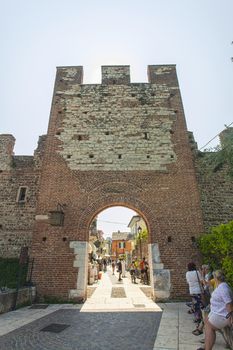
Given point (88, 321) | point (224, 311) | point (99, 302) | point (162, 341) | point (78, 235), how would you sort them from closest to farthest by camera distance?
point (224, 311), point (162, 341), point (88, 321), point (99, 302), point (78, 235)

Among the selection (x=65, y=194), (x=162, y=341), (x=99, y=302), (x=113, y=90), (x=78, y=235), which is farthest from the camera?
(x=113, y=90)

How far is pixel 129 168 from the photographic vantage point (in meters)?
10.3

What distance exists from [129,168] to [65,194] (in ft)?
9.83

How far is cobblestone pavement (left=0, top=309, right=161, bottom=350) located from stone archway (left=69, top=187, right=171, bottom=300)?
1905 millimetres

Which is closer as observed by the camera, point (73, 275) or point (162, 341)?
point (162, 341)

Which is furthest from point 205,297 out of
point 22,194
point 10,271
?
point 22,194

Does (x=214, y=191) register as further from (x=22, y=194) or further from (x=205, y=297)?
(x=22, y=194)

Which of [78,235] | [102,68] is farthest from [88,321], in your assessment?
[102,68]

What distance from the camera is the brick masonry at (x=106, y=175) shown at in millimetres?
8977

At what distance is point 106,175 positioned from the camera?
10.1 metres

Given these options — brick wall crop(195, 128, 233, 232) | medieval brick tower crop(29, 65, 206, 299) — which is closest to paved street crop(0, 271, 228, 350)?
medieval brick tower crop(29, 65, 206, 299)

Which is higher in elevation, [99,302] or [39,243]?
[39,243]

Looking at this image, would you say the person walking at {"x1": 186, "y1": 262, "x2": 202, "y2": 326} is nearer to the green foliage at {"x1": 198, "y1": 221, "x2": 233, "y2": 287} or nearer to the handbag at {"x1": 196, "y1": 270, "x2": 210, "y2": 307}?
the handbag at {"x1": 196, "y1": 270, "x2": 210, "y2": 307}

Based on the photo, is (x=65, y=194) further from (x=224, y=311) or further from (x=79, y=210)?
(x=224, y=311)
